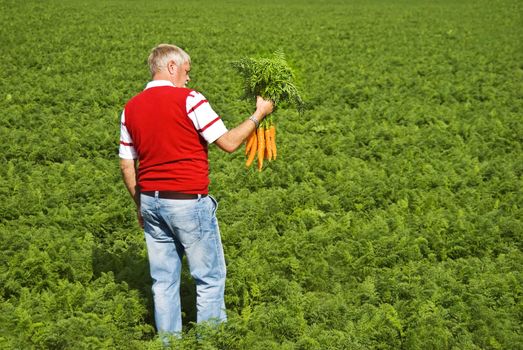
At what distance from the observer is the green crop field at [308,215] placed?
16.0 ft

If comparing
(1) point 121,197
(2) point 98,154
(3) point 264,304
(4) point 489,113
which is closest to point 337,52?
(4) point 489,113

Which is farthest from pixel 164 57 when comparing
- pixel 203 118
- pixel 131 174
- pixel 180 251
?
pixel 180 251

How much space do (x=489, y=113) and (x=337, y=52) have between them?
8885mm

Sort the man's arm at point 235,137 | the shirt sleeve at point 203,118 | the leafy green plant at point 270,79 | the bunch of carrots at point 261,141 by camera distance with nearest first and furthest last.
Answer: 1. the shirt sleeve at point 203,118
2. the man's arm at point 235,137
3. the leafy green plant at point 270,79
4. the bunch of carrots at point 261,141

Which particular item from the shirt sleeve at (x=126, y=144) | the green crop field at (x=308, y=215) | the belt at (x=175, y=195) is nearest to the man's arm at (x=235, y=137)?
the belt at (x=175, y=195)

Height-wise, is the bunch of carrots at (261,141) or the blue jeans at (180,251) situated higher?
the bunch of carrots at (261,141)

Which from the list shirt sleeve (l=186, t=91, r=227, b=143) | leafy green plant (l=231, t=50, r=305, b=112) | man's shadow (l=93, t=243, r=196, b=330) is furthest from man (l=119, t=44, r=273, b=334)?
man's shadow (l=93, t=243, r=196, b=330)

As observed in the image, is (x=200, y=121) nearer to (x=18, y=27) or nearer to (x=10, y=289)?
(x=10, y=289)

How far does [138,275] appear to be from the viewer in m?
5.68

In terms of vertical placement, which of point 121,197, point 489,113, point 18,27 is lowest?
point 121,197

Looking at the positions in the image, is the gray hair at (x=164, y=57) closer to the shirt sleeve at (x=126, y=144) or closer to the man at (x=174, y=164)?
the man at (x=174, y=164)

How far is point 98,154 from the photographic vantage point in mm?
9469

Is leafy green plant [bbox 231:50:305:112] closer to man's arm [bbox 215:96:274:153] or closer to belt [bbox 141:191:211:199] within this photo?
man's arm [bbox 215:96:274:153]

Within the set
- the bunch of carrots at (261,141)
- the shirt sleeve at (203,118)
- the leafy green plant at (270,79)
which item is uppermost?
the leafy green plant at (270,79)
